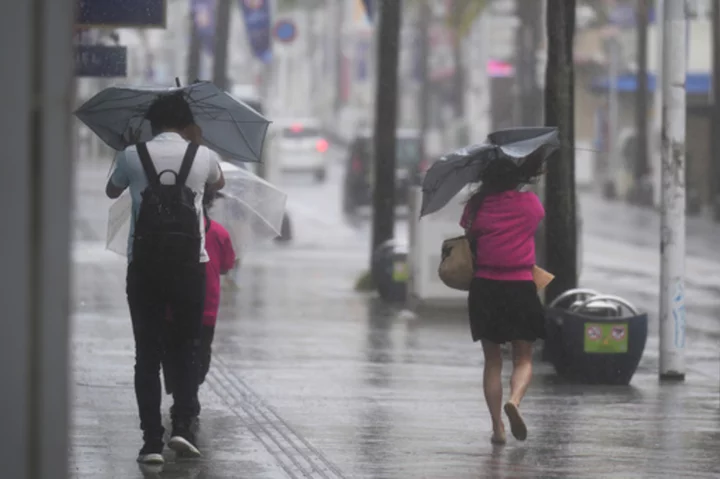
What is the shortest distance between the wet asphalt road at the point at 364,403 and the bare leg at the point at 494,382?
0.45 ft

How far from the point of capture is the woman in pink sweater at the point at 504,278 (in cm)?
970

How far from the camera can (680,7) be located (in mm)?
12453

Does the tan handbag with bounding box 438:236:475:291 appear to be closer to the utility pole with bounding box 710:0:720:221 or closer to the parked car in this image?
the parked car

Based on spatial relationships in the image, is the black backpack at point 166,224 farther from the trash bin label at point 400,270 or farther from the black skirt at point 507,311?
the trash bin label at point 400,270

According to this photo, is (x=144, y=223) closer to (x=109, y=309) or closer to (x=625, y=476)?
(x=625, y=476)

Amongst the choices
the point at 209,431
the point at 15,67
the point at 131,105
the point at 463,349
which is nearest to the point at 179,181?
the point at 131,105

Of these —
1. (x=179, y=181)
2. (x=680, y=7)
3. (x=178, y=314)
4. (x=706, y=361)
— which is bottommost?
(x=706, y=361)

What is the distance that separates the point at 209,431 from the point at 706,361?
5740 mm

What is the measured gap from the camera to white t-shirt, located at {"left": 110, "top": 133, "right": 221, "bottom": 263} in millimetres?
8602

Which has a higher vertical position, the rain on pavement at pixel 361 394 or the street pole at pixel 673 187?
the street pole at pixel 673 187

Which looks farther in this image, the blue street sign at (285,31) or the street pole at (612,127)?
the street pole at (612,127)

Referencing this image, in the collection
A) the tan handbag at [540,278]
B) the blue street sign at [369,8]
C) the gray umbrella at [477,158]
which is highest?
the blue street sign at [369,8]

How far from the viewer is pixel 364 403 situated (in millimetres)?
11359

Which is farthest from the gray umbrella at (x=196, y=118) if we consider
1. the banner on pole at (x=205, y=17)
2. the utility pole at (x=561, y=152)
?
the banner on pole at (x=205, y=17)
